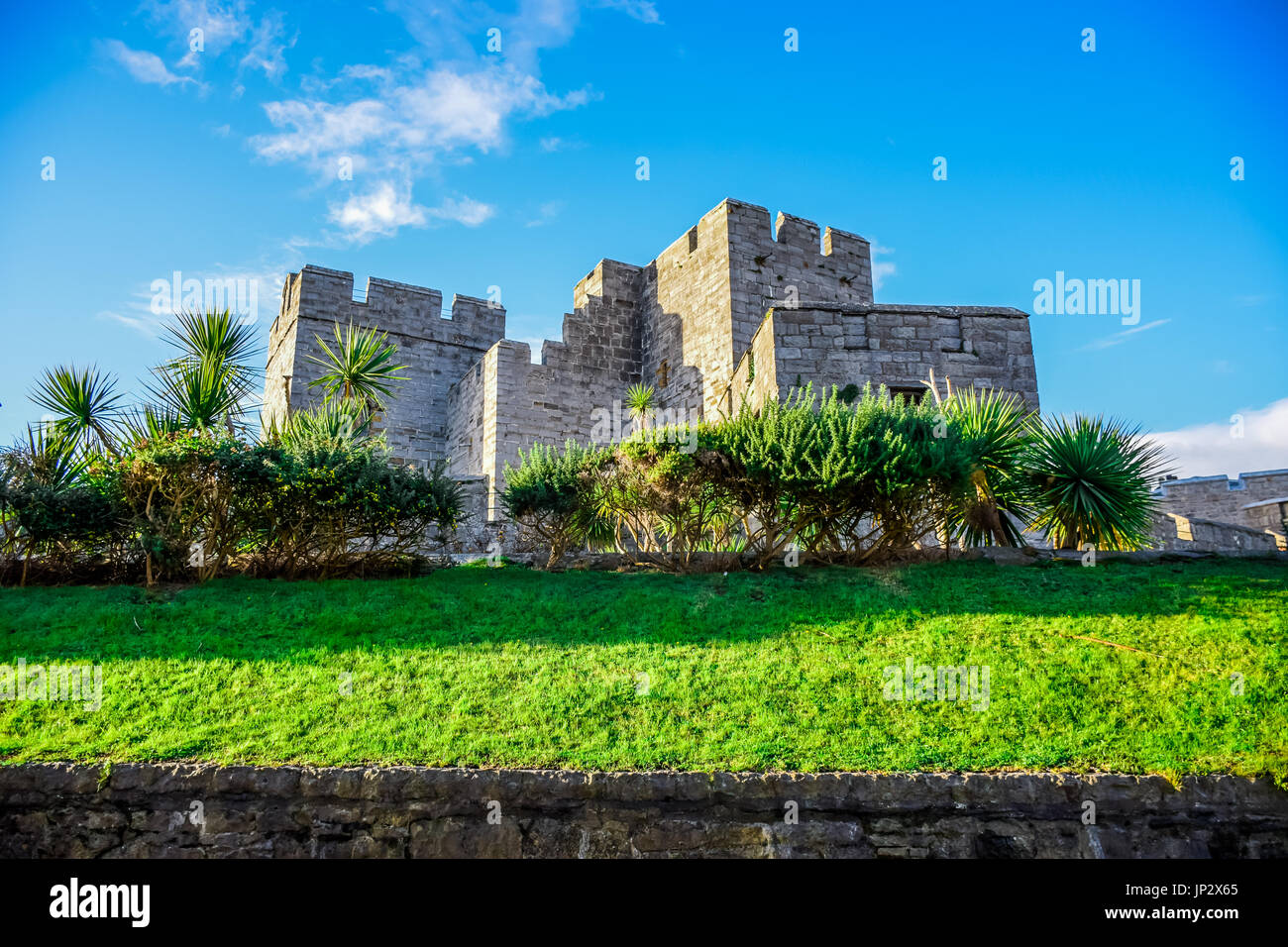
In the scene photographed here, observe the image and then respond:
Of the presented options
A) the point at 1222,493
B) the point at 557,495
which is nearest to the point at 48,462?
the point at 557,495

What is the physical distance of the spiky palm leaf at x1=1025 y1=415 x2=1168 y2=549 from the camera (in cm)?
999

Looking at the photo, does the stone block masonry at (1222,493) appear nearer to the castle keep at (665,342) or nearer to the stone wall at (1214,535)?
the stone wall at (1214,535)

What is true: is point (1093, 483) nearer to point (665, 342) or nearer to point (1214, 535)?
point (1214, 535)

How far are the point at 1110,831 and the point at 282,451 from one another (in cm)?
911

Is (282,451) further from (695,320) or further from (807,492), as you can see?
(695,320)

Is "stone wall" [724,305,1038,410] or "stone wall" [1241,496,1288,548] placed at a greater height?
"stone wall" [724,305,1038,410]

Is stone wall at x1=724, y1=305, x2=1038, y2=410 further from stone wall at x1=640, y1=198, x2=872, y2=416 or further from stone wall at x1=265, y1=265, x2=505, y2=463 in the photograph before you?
stone wall at x1=265, y1=265, x2=505, y2=463

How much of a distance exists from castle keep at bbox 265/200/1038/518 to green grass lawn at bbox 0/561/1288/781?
14.5 ft

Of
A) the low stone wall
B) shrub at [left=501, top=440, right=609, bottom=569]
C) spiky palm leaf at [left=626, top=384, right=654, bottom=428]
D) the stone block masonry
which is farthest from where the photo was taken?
spiky palm leaf at [left=626, top=384, right=654, bottom=428]

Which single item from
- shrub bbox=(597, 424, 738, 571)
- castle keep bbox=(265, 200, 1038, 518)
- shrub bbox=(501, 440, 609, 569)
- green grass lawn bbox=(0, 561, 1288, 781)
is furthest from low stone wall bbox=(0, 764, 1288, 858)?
castle keep bbox=(265, 200, 1038, 518)

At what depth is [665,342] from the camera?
19.6 metres

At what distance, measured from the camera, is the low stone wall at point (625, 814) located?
5.43 meters

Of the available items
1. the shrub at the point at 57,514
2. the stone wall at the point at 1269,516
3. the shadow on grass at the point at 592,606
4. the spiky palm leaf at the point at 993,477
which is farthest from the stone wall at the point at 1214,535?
the shrub at the point at 57,514

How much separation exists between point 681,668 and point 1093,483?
233 inches
